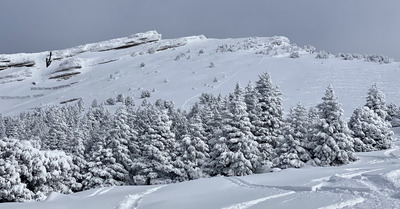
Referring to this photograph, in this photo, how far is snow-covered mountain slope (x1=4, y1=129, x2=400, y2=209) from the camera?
7.37m

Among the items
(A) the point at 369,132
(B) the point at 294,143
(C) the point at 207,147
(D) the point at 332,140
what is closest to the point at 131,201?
(B) the point at 294,143

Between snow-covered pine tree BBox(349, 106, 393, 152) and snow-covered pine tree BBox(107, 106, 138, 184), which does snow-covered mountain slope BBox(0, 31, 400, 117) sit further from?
snow-covered pine tree BBox(107, 106, 138, 184)

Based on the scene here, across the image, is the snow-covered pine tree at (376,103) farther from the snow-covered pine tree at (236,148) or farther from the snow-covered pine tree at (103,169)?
the snow-covered pine tree at (103,169)

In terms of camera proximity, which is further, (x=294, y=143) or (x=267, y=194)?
(x=294, y=143)

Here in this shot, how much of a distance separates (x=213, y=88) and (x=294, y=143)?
38.8 metres

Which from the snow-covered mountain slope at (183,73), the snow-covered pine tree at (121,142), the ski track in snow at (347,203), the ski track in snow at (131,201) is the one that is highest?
the snow-covered mountain slope at (183,73)

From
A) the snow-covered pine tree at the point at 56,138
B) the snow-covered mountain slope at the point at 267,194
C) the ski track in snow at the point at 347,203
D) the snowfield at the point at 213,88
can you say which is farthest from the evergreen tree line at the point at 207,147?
the ski track in snow at the point at 347,203

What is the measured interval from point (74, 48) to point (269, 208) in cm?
13206

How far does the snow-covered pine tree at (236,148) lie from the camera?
2133 centimetres

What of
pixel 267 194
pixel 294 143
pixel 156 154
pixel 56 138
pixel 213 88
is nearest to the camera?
pixel 267 194

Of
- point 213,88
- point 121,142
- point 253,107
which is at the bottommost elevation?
point 121,142

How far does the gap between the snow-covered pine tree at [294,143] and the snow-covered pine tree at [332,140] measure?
0.69m

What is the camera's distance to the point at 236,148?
2212cm

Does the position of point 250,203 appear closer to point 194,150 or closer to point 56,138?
point 194,150
